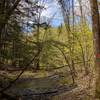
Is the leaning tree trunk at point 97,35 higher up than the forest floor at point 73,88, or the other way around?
the leaning tree trunk at point 97,35

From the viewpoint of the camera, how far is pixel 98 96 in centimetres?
841

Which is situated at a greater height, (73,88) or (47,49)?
(47,49)

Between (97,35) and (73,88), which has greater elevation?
(97,35)

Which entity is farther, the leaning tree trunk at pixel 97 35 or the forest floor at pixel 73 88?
the forest floor at pixel 73 88

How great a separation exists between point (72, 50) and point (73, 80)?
7.21ft

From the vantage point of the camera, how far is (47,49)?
12.4 metres

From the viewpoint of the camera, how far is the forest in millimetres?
9968

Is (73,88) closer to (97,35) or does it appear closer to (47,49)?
(47,49)

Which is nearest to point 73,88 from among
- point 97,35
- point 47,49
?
point 47,49

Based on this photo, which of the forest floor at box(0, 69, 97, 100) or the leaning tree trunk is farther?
the forest floor at box(0, 69, 97, 100)

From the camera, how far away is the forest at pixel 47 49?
9968mm

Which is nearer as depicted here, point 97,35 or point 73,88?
point 97,35

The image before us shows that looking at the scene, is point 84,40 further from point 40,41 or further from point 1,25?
point 1,25

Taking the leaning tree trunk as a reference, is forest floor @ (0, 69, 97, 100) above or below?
below
